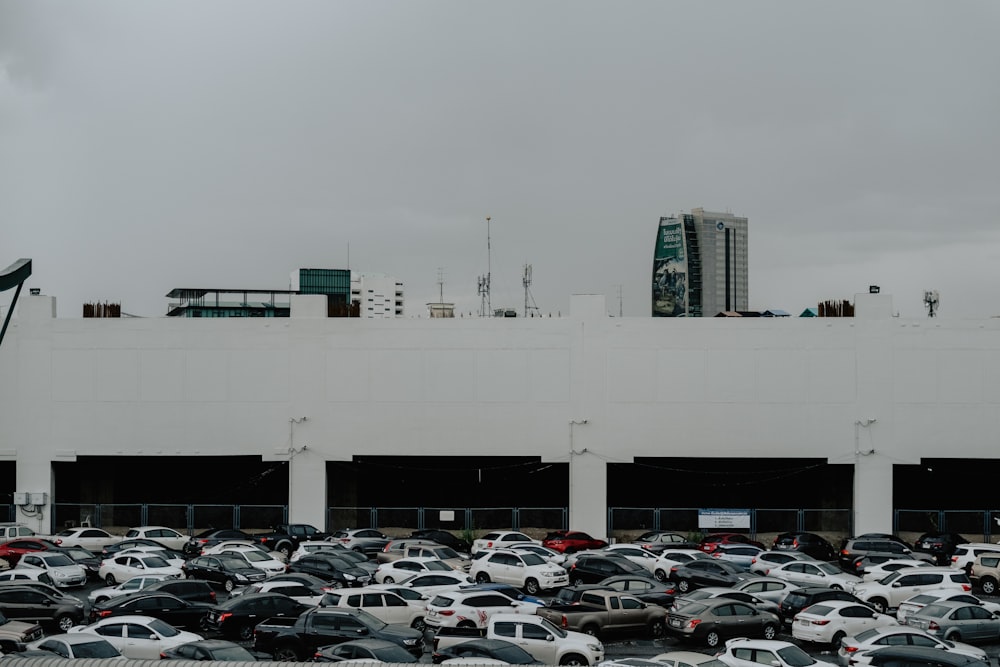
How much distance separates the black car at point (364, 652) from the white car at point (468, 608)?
4215 mm

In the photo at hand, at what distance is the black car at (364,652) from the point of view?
2316 cm

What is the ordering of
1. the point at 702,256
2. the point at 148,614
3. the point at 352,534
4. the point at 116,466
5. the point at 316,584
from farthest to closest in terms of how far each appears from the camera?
the point at 702,256
the point at 116,466
the point at 352,534
the point at 316,584
the point at 148,614

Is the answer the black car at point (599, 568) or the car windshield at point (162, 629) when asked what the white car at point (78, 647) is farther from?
the black car at point (599, 568)

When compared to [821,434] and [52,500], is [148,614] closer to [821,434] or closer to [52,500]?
[52,500]

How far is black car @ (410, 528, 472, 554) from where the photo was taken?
45375 mm

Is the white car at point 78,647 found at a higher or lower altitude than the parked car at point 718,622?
higher

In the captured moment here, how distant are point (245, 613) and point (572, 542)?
19.9 m

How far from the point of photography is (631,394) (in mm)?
50531

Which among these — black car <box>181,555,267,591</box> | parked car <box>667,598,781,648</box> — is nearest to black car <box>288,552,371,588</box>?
black car <box>181,555,267,591</box>

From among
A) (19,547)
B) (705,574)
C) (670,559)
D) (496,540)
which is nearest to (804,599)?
(705,574)

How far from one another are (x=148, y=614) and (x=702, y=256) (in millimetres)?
176021

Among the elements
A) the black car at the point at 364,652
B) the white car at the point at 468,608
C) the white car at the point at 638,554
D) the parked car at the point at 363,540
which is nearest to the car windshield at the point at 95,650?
the black car at the point at 364,652

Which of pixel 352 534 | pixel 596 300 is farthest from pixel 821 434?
pixel 352 534

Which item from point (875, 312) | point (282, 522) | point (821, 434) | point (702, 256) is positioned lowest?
point (282, 522)
